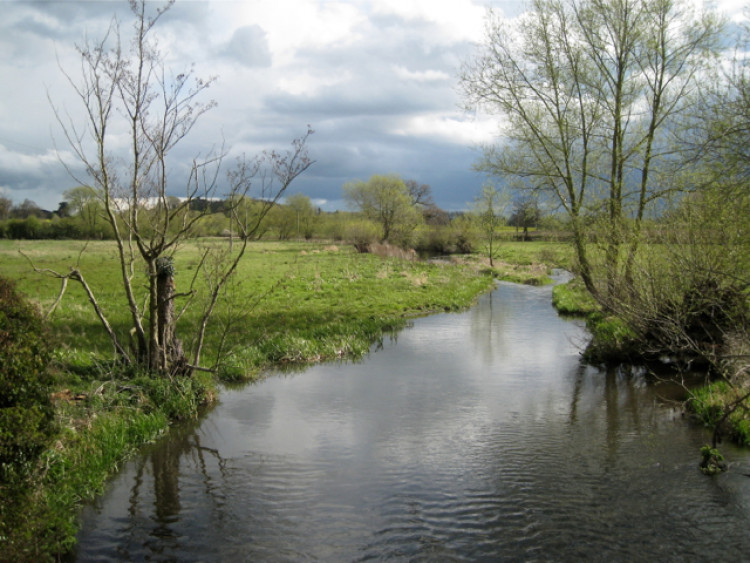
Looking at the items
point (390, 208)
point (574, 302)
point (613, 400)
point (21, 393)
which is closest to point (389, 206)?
point (390, 208)

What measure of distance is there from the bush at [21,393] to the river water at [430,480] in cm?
144

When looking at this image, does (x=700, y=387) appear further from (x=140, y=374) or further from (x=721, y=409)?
(x=140, y=374)

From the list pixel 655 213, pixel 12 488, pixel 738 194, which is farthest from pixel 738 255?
pixel 12 488

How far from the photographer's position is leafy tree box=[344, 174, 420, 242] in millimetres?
61188

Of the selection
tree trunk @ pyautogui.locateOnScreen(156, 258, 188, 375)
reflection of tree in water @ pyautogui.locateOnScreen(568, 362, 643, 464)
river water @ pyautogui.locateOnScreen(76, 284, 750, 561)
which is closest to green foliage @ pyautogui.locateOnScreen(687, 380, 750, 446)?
river water @ pyautogui.locateOnScreen(76, 284, 750, 561)

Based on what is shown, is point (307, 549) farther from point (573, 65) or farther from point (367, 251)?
point (367, 251)

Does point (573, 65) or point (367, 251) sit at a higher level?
point (573, 65)

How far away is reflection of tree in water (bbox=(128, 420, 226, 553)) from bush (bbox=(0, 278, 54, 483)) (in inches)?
67.4

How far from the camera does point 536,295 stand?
29.4 meters

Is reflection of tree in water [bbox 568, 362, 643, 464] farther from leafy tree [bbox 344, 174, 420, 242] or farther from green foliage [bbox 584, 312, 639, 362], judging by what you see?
leafy tree [bbox 344, 174, 420, 242]

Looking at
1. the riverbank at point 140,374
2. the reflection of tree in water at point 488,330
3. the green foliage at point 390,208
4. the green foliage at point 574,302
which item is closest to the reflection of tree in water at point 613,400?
the reflection of tree in water at point 488,330

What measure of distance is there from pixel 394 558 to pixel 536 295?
25.0 metres

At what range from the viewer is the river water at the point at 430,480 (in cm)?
623

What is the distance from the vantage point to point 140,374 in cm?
1039
